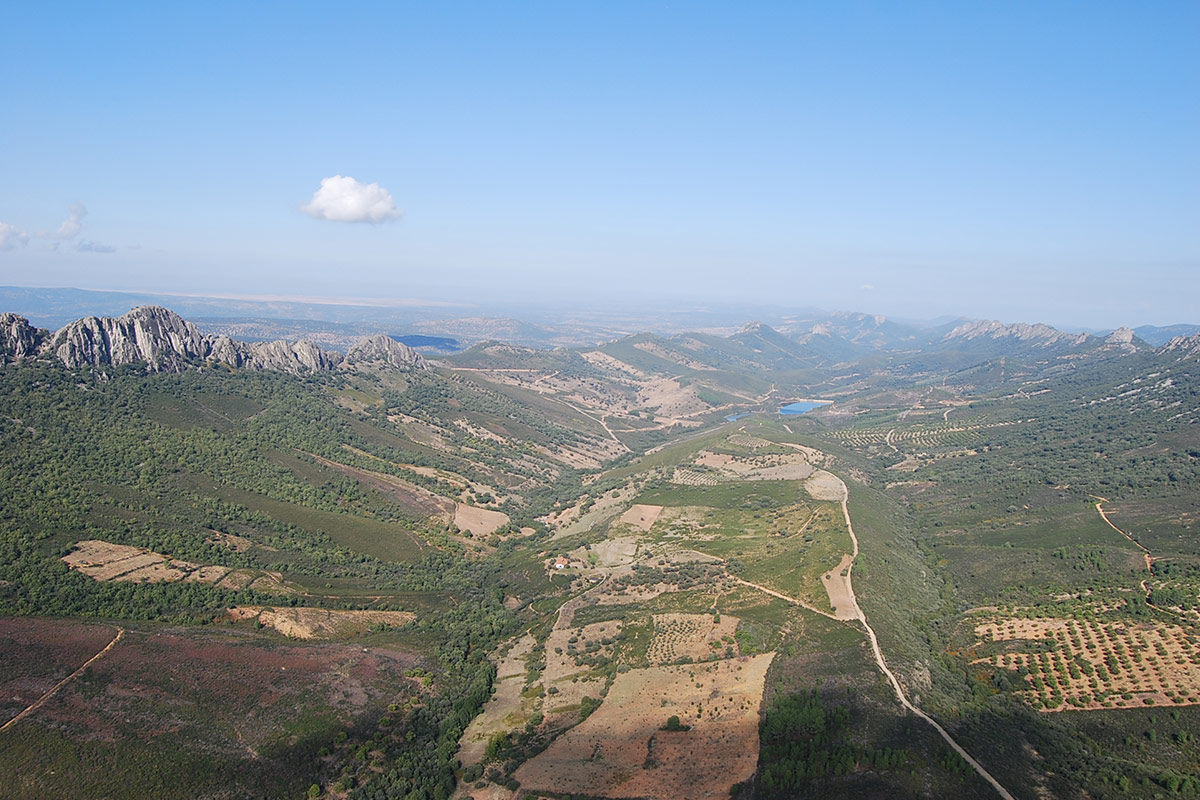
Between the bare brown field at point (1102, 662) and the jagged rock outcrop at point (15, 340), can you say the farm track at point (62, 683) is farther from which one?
the bare brown field at point (1102, 662)

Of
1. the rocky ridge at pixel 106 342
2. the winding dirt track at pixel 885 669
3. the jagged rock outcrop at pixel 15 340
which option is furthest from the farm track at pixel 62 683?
the jagged rock outcrop at pixel 15 340

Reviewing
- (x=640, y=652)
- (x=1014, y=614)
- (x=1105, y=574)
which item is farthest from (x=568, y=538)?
(x=1105, y=574)

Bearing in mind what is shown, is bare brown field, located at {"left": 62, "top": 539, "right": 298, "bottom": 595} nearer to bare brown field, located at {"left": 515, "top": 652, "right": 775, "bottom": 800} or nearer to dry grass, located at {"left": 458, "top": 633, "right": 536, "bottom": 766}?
dry grass, located at {"left": 458, "top": 633, "right": 536, "bottom": 766}

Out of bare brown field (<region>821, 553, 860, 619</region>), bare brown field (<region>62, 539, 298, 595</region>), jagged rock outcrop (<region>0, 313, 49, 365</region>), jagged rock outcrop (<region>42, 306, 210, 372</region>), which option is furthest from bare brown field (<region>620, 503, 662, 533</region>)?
jagged rock outcrop (<region>0, 313, 49, 365</region>)

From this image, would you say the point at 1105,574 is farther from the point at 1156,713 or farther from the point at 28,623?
the point at 28,623

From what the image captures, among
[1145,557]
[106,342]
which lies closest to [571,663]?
[1145,557]
